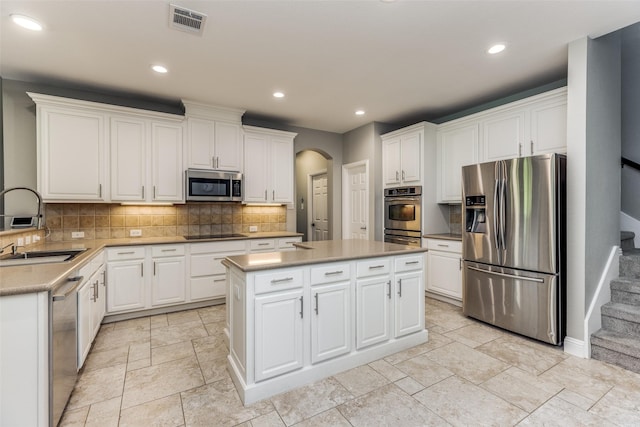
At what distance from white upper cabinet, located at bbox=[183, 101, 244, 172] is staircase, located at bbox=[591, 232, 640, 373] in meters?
4.38

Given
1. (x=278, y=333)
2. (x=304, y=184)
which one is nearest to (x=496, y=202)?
(x=278, y=333)

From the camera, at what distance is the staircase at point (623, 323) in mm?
2389

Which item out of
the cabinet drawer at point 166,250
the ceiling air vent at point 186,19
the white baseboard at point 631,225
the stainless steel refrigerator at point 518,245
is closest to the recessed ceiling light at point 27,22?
the ceiling air vent at point 186,19

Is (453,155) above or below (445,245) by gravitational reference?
above

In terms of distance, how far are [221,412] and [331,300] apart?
102 centimetres

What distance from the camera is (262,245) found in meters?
4.20

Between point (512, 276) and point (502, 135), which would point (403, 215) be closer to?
point (502, 135)

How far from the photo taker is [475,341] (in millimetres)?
2896

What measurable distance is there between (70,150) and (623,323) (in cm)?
578

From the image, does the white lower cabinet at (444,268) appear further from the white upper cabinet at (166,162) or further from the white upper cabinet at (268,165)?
the white upper cabinet at (166,162)

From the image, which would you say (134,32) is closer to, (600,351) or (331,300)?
(331,300)

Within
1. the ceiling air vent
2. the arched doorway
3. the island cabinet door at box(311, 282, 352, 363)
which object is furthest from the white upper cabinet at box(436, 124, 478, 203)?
the ceiling air vent

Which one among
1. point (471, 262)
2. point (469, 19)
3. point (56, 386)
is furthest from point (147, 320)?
point (469, 19)

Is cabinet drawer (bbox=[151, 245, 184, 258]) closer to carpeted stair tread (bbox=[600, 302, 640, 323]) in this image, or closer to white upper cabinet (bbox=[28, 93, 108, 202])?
white upper cabinet (bbox=[28, 93, 108, 202])
